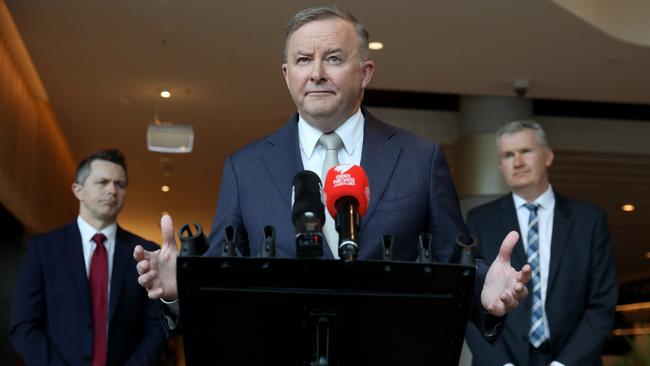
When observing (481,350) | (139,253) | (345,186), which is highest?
(345,186)

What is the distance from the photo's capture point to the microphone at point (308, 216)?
175 centimetres

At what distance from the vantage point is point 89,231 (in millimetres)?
5133

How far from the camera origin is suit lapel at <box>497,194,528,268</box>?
459 cm

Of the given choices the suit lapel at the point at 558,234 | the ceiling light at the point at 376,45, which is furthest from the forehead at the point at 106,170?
the ceiling light at the point at 376,45

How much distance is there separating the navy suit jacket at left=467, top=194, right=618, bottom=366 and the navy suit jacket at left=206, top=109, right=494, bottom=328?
76.0 inches

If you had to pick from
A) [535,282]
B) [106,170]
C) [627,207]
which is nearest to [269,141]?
[535,282]

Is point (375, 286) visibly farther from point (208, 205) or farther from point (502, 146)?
point (208, 205)

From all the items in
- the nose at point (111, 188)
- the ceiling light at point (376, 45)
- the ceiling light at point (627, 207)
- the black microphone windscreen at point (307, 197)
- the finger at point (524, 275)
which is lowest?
the finger at point (524, 275)

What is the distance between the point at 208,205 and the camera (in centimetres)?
1725

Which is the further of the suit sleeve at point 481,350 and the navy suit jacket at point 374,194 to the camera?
the suit sleeve at point 481,350

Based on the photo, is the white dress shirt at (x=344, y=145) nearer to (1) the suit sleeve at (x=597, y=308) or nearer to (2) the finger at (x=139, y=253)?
(2) the finger at (x=139, y=253)

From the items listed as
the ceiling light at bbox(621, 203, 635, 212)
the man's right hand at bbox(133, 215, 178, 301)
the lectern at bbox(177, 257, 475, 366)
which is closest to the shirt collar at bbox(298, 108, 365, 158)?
the man's right hand at bbox(133, 215, 178, 301)

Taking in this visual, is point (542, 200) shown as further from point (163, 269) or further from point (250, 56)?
point (250, 56)

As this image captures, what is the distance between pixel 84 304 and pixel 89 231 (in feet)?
1.43
